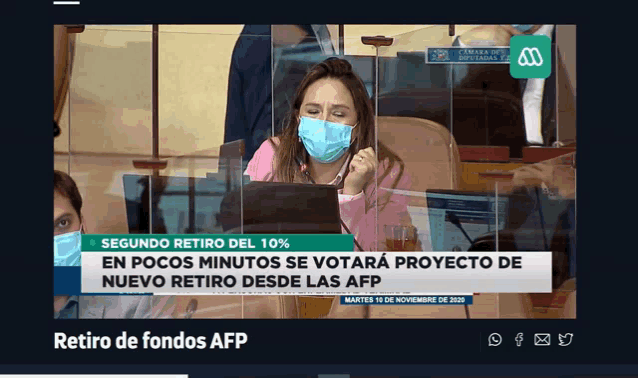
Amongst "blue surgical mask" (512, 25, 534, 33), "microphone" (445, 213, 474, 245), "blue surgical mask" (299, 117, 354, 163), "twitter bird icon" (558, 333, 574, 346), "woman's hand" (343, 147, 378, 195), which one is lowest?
"twitter bird icon" (558, 333, 574, 346)

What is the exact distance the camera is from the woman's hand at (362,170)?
7117 millimetres

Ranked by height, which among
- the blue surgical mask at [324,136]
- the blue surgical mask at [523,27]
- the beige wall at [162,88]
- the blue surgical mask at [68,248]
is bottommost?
the blue surgical mask at [68,248]

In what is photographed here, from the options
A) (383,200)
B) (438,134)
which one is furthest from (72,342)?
(438,134)

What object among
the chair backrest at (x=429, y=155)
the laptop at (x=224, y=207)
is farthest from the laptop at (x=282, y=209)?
the chair backrest at (x=429, y=155)

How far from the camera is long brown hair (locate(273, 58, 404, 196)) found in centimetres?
707

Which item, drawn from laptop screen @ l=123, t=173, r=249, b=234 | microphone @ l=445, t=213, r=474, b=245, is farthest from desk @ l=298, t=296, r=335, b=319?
microphone @ l=445, t=213, r=474, b=245

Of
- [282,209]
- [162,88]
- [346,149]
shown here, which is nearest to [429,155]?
[346,149]

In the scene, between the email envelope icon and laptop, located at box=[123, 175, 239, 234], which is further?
the email envelope icon

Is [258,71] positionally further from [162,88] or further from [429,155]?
[429,155]

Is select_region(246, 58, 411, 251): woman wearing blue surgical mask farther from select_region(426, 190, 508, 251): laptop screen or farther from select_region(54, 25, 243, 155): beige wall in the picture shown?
select_region(54, 25, 243, 155): beige wall

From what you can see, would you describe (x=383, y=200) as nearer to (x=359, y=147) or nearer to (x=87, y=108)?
(x=359, y=147)

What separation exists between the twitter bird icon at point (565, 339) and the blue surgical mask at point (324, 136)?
210 centimetres

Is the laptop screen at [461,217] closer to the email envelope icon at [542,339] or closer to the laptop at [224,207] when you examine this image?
the laptop at [224,207]
